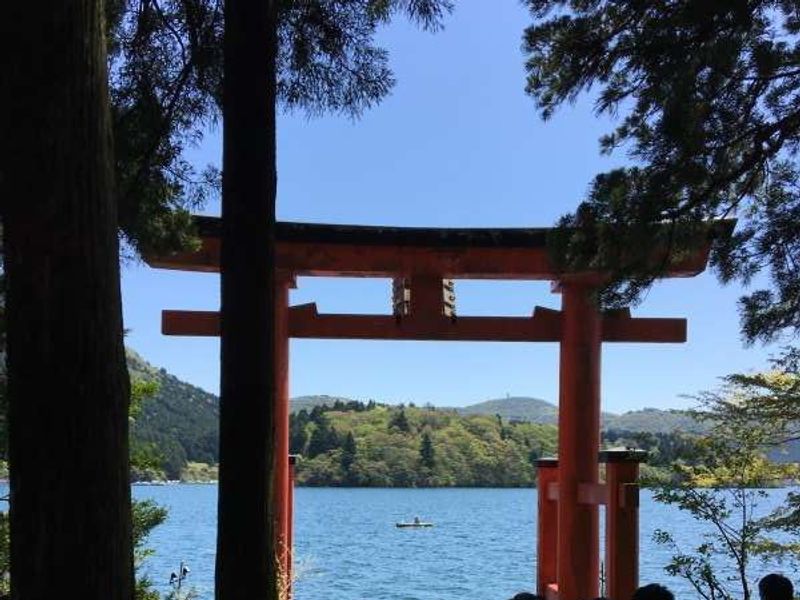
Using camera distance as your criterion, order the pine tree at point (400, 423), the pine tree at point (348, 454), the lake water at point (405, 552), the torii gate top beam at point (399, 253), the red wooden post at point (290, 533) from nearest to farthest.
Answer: the torii gate top beam at point (399, 253)
the red wooden post at point (290, 533)
the lake water at point (405, 552)
the pine tree at point (348, 454)
the pine tree at point (400, 423)

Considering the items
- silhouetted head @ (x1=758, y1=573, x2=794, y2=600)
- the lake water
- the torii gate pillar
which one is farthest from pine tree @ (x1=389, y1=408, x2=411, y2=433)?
silhouetted head @ (x1=758, y1=573, x2=794, y2=600)

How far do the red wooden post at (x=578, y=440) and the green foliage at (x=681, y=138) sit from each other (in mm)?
2303

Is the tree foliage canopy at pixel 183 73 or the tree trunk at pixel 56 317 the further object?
the tree foliage canopy at pixel 183 73

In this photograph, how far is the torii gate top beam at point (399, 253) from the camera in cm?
629

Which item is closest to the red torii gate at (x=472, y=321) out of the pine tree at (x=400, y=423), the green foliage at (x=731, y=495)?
the green foliage at (x=731, y=495)

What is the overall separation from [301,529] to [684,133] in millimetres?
29760

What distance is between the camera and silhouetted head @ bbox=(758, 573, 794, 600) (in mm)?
2533

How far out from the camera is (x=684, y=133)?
144 inches

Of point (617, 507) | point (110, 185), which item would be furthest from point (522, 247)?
point (110, 185)

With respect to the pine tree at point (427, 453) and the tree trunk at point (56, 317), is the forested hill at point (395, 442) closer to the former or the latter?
the pine tree at point (427, 453)

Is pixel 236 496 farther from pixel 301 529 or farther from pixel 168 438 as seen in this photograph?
pixel 168 438

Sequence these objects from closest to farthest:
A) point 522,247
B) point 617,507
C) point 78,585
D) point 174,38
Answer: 1. point 78,585
2. point 174,38
3. point 617,507
4. point 522,247

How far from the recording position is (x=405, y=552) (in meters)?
22.7

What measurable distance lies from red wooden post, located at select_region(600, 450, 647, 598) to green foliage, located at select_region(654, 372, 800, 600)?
0.38 meters
